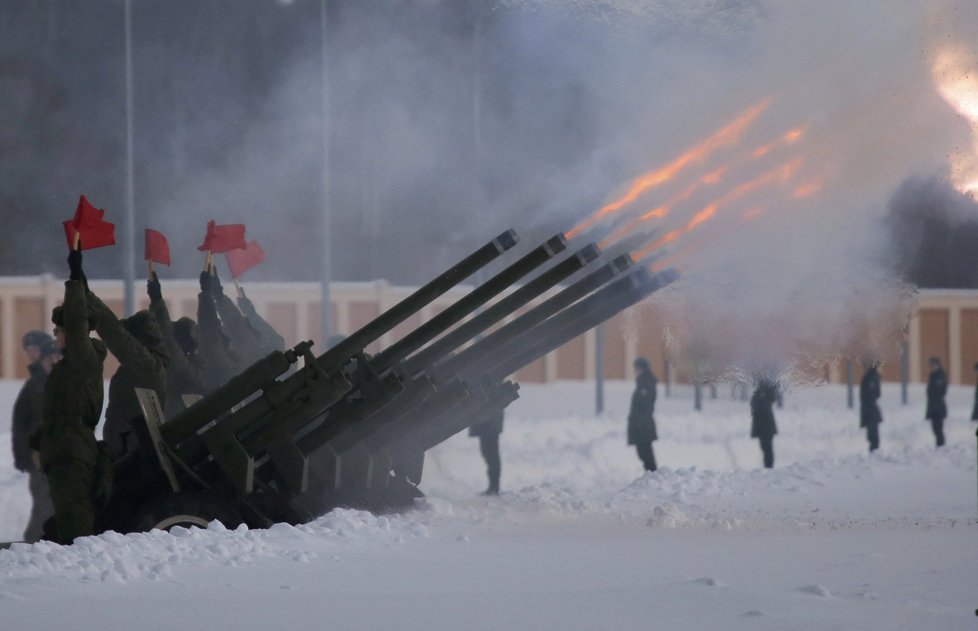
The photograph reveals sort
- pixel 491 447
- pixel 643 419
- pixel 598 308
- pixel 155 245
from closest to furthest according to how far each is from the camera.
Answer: pixel 598 308
pixel 155 245
pixel 491 447
pixel 643 419

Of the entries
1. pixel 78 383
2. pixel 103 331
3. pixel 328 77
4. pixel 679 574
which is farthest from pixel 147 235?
pixel 328 77

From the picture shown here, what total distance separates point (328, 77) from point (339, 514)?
17402mm

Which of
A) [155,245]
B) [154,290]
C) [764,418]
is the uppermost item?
[155,245]

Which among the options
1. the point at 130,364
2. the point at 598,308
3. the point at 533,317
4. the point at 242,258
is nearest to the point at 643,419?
the point at 242,258

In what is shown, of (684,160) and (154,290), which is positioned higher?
(684,160)

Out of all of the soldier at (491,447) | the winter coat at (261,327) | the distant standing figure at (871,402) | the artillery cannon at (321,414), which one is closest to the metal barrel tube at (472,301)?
the artillery cannon at (321,414)

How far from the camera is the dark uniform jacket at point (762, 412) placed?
19438mm

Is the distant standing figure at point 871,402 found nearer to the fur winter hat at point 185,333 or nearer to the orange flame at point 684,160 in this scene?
the orange flame at point 684,160

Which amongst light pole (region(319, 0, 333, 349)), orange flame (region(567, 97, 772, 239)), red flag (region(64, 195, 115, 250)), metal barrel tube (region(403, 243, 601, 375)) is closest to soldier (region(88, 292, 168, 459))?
red flag (region(64, 195, 115, 250))

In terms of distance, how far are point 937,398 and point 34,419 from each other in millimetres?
14508

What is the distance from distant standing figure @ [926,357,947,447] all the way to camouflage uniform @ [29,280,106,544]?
53.0 ft

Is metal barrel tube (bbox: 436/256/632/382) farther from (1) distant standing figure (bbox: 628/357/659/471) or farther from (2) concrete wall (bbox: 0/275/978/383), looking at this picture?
(2) concrete wall (bbox: 0/275/978/383)

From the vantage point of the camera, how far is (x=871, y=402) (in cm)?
2194

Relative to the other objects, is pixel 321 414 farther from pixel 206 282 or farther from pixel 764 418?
pixel 764 418
